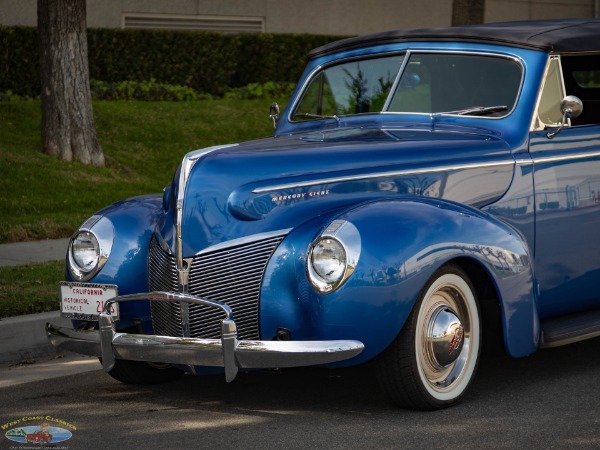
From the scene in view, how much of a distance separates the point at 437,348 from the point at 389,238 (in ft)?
1.94

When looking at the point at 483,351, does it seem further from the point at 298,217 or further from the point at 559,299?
the point at 298,217

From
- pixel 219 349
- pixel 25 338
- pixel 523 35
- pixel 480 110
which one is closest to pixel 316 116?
pixel 480 110

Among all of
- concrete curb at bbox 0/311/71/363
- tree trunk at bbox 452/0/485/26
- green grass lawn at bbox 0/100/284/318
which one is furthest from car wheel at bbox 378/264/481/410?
tree trunk at bbox 452/0/485/26

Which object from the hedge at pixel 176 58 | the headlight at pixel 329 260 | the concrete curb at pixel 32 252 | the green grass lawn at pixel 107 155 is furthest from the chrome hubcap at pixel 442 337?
the hedge at pixel 176 58

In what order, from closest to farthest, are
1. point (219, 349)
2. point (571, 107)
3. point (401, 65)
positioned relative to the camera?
point (219, 349) → point (571, 107) → point (401, 65)

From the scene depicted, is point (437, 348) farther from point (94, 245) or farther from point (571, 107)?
point (94, 245)

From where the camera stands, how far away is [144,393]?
6.00 m

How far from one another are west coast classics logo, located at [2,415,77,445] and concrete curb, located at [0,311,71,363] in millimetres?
1686

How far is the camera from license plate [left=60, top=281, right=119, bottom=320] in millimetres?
5609

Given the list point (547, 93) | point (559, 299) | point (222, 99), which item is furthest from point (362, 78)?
point (222, 99)

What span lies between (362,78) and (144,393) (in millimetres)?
2221

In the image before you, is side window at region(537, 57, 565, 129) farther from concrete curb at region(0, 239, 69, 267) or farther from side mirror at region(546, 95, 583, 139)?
concrete curb at region(0, 239, 69, 267)

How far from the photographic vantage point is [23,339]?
7215mm

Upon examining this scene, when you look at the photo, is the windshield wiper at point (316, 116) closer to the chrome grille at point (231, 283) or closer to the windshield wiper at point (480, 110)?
the windshield wiper at point (480, 110)
